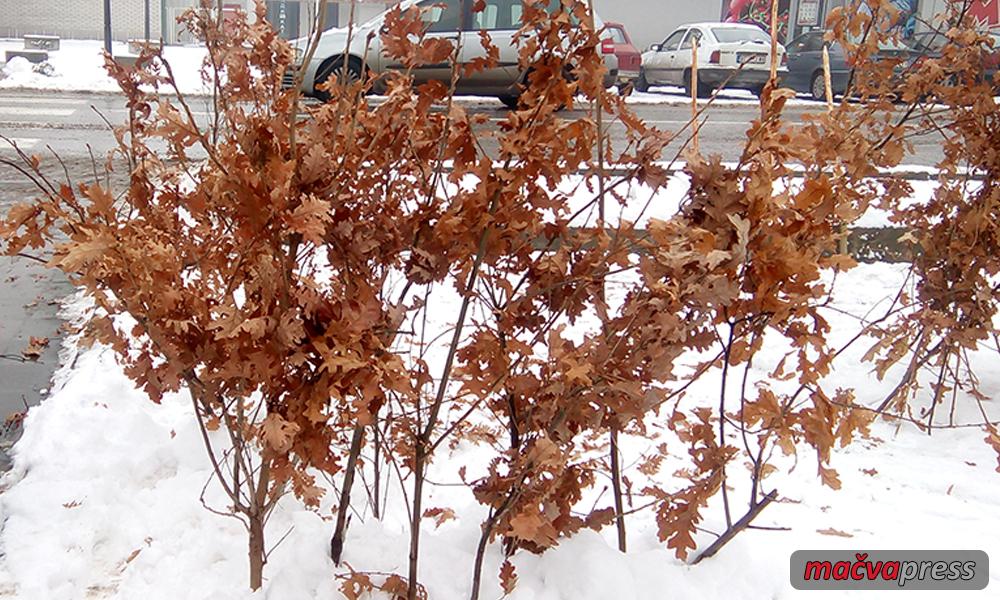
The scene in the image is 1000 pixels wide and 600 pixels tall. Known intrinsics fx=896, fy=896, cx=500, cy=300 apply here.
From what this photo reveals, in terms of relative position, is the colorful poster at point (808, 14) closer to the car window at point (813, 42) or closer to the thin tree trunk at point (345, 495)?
the car window at point (813, 42)

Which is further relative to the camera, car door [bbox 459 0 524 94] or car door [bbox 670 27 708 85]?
car door [bbox 670 27 708 85]

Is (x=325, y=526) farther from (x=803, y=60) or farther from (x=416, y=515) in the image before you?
(x=803, y=60)

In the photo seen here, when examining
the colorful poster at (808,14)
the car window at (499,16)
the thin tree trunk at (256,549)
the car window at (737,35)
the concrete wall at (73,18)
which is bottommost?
the thin tree trunk at (256,549)

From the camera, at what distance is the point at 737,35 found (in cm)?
1905

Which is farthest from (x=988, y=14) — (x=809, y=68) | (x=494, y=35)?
(x=809, y=68)

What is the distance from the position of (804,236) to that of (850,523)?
3.89 feet

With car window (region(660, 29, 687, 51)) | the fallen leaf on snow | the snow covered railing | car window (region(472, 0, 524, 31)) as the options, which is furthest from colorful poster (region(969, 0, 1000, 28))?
the snow covered railing

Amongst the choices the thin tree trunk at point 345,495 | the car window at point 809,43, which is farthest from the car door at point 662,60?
the thin tree trunk at point 345,495

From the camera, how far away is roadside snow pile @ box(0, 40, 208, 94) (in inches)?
653

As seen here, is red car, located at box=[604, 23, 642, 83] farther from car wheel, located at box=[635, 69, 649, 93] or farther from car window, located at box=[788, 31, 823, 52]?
car window, located at box=[788, 31, 823, 52]

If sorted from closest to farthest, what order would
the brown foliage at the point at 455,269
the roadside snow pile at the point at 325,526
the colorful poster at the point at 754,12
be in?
the brown foliage at the point at 455,269 → the roadside snow pile at the point at 325,526 → the colorful poster at the point at 754,12

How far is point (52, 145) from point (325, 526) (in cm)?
892

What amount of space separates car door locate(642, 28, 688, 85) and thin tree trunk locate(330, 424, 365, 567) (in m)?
19.0

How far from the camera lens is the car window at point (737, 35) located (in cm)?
1887
